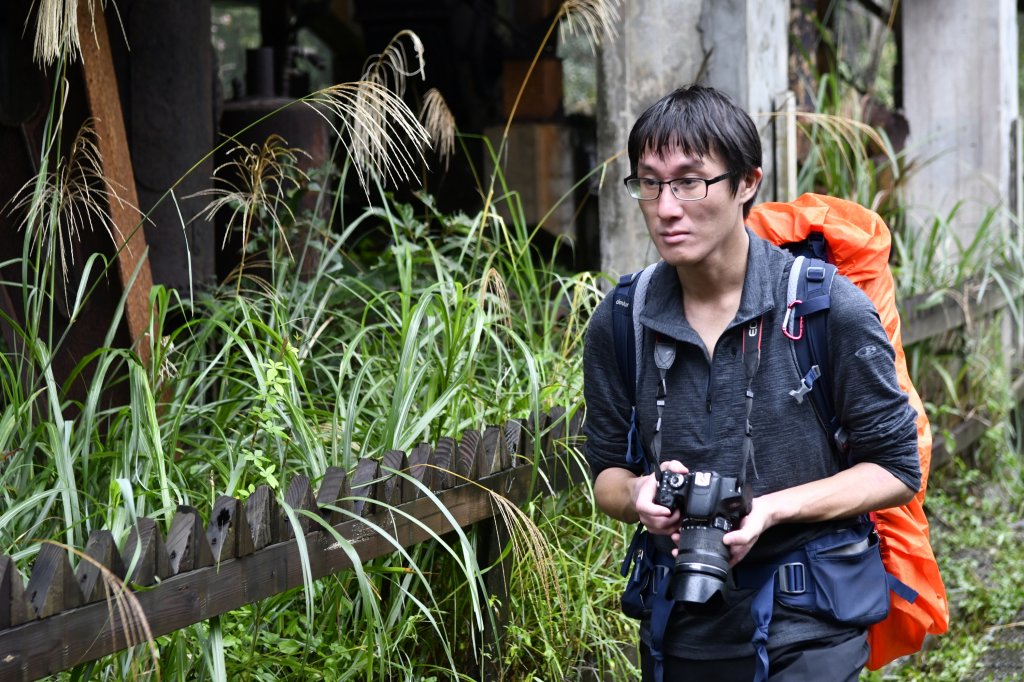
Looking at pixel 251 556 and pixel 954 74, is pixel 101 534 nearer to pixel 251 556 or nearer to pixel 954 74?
pixel 251 556

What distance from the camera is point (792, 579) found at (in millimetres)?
2094

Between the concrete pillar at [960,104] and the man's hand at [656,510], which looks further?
the concrete pillar at [960,104]

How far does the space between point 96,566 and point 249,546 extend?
0.35m

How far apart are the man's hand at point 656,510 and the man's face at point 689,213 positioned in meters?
0.37

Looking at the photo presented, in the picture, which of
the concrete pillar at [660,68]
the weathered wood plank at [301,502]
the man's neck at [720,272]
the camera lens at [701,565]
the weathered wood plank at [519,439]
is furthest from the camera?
the concrete pillar at [660,68]

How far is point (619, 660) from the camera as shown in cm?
334

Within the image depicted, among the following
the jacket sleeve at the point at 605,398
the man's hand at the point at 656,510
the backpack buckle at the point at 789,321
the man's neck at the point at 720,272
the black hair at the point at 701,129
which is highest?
the black hair at the point at 701,129

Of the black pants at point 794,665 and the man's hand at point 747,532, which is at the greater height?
the man's hand at point 747,532

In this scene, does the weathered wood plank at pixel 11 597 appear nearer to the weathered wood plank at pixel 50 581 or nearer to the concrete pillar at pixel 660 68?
the weathered wood plank at pixel 50 581

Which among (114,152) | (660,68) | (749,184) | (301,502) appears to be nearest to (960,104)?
(660,68)

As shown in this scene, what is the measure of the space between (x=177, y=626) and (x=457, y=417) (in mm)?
1145

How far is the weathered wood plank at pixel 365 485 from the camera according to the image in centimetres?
248

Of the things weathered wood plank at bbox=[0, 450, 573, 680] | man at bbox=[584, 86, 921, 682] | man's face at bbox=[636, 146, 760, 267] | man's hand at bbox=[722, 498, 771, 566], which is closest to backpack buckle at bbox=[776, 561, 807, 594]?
man at bbox=[584, 86, 921, 682]

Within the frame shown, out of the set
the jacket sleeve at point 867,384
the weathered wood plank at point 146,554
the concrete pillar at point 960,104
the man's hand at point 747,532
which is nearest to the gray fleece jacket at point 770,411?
the jacket sleeve at point 867,384
